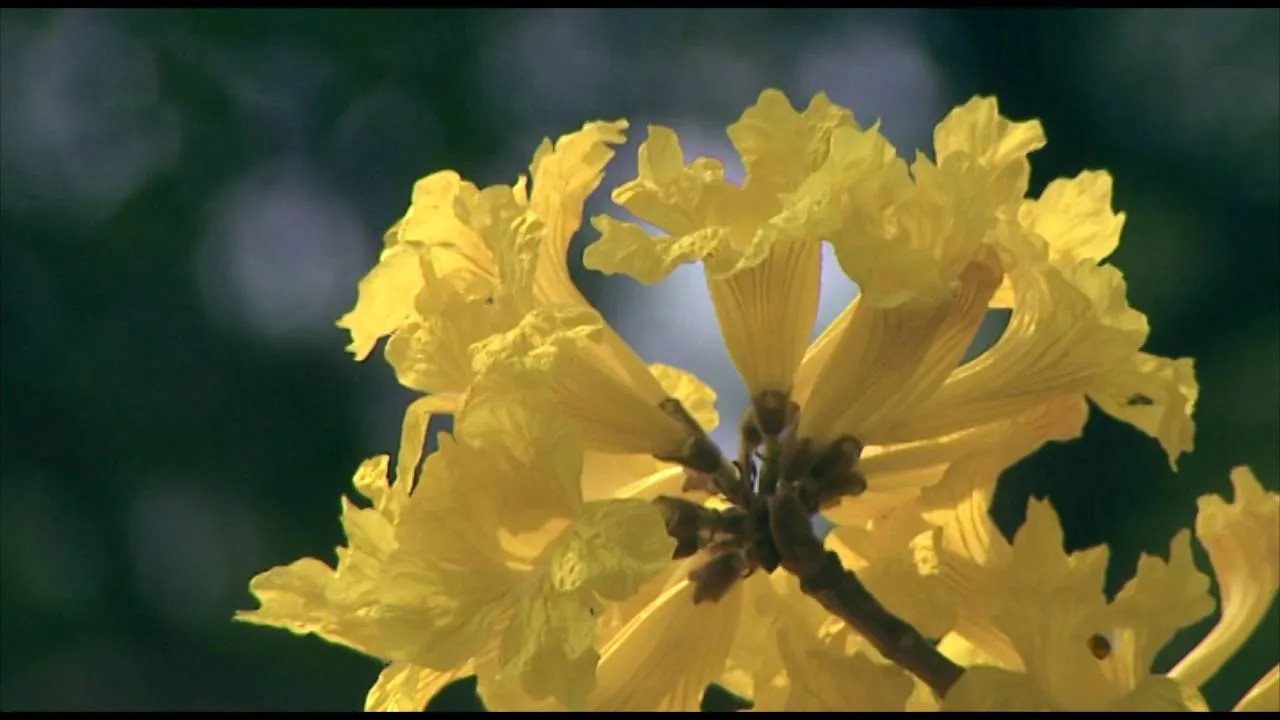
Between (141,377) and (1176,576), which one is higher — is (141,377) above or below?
above

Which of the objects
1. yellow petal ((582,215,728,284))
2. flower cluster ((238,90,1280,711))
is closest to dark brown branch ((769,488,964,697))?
flower cluster ((238,90,1280,711))

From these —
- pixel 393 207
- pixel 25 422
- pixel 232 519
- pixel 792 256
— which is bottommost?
pixel 792 256

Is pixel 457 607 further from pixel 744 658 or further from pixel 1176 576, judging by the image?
pixel 1176 576

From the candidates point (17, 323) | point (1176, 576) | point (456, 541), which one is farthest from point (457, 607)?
point (17, 323)

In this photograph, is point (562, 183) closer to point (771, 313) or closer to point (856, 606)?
point (771, 313)

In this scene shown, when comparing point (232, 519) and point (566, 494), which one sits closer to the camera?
point (566, 494)

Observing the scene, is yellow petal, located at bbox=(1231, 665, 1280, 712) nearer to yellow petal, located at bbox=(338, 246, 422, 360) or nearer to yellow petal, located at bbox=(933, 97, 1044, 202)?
yellow petal, located at bbox=(933, 97, 1044, 202)

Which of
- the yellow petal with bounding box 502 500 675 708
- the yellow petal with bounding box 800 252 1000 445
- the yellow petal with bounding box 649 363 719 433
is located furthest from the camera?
the yellow petal with bounding box 649 363 719 433
